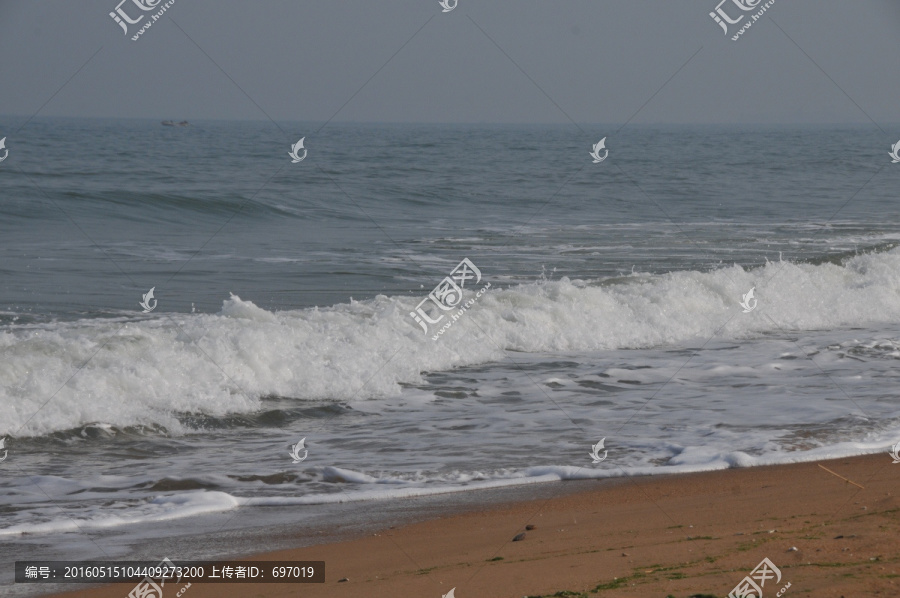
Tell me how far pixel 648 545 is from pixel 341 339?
6534 mm

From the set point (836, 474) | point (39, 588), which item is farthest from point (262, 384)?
point (836, 474)

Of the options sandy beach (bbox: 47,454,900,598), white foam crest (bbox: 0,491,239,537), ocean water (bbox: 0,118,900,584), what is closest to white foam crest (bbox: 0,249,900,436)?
ocean water (bbox: 0,118,900,584)

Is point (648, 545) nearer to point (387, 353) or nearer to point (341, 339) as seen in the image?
point (387, 353)

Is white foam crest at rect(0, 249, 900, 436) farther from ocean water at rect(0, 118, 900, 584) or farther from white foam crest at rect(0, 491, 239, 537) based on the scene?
white foam crest at rect(0, 491, 239, 537)

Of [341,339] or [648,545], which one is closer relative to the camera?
[648,545]

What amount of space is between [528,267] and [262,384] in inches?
302

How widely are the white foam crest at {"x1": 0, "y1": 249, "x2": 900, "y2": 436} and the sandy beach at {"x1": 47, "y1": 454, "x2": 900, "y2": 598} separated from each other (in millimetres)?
3801

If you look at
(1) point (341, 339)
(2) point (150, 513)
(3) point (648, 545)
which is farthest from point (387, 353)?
(3) point (648, 545)

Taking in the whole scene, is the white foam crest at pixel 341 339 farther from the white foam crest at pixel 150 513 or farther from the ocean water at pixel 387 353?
the white foam crest at pixel 150 513

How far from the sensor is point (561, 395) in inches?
373

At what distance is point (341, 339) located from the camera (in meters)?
10.9

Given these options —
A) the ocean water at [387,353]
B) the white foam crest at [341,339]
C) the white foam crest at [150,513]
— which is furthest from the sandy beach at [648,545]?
the white foam crest at [341,339]

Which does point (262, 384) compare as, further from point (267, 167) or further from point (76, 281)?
point (267, 167)

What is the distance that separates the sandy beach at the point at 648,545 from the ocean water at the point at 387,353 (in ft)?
2.27
